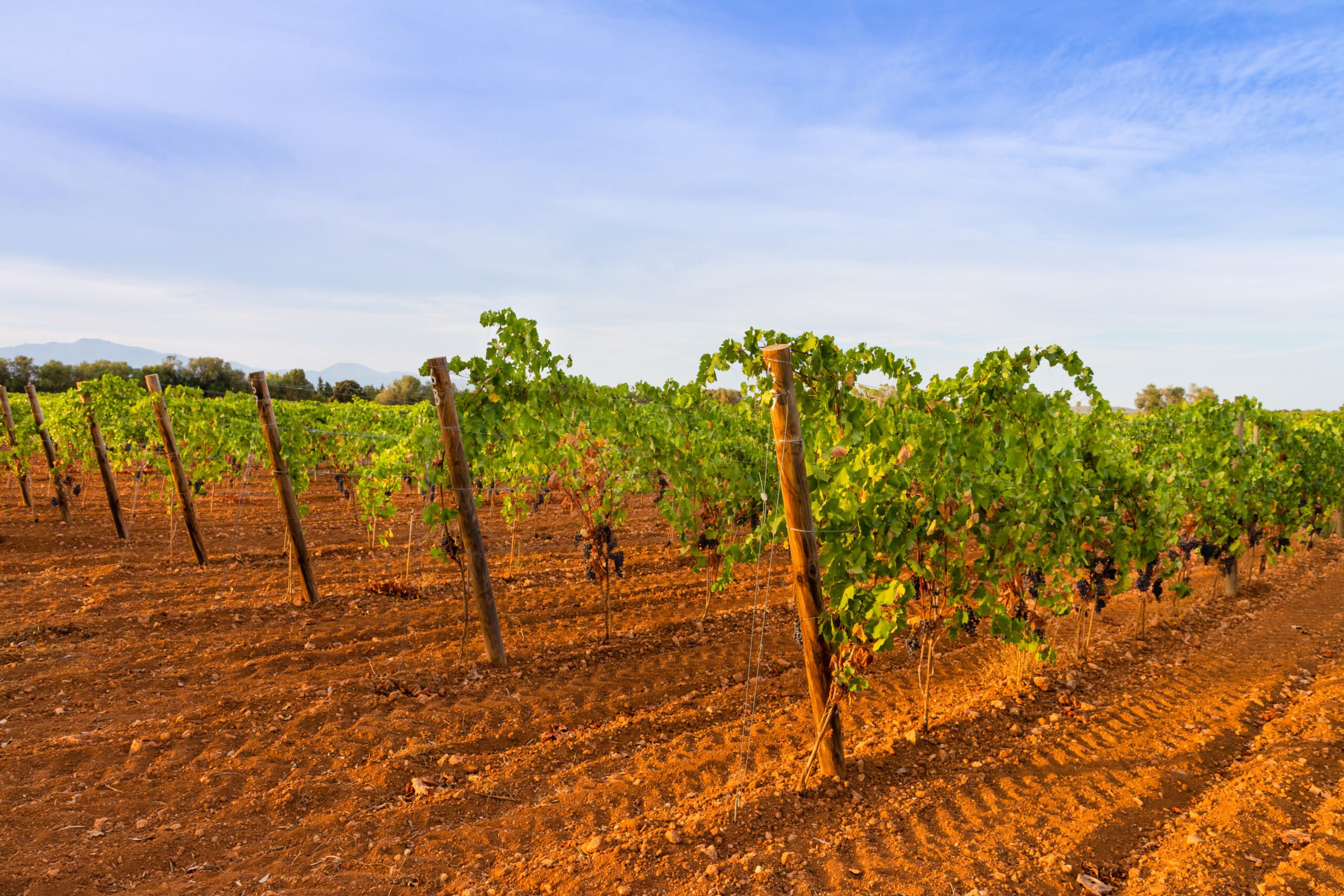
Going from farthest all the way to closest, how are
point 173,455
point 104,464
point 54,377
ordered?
point 54,377, point 104,464, point 173,455

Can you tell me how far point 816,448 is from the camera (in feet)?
13.6

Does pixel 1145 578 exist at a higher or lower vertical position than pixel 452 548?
lower

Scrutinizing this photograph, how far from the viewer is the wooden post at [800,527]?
341 centimetres

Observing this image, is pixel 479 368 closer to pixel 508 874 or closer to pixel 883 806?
pixel 508 874

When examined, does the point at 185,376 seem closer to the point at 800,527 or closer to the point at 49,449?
the point at 49,449

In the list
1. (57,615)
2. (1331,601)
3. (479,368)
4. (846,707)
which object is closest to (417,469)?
(479,368)

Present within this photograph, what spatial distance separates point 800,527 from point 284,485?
226 inches

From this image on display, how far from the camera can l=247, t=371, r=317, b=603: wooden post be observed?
6.88 meters

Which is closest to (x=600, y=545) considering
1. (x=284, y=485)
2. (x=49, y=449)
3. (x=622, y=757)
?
(x=622, y=757)

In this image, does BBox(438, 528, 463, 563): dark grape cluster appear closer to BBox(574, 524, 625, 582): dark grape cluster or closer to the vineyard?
the vineyard

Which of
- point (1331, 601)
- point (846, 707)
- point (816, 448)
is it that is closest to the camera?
point (816, 448)

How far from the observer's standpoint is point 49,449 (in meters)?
11.1

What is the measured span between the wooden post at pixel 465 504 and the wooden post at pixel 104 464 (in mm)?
7582

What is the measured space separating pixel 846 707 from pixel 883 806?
139 centimetres
